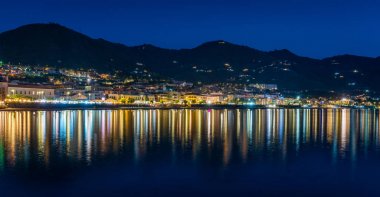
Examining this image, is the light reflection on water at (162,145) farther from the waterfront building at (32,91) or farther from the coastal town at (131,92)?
the waterfront building at (32,91)

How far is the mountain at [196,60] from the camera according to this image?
107625 mm

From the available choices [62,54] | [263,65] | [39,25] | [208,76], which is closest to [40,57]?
[62,54]

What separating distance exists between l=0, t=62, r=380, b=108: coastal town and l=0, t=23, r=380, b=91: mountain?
8064 mm

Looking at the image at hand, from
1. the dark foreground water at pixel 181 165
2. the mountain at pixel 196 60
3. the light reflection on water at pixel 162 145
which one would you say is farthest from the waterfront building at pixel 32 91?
the dark foreground water at pixel 181 165

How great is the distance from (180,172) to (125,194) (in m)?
2.77

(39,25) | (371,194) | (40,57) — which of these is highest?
(39,25)

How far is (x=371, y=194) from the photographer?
10453 millimetres

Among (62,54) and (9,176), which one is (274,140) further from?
(62,54)

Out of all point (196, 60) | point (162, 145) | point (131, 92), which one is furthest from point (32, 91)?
point (196, 60)

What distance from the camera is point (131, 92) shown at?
79125mm

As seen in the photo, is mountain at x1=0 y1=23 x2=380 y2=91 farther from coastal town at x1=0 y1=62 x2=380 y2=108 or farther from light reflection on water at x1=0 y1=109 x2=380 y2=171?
light reflection on water at x1=0 y1=109 x2=380 y2=171

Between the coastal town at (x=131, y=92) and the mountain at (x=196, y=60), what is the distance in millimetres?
8064

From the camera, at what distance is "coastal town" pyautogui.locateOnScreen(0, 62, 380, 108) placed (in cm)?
6356

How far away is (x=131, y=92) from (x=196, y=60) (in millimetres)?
68645
